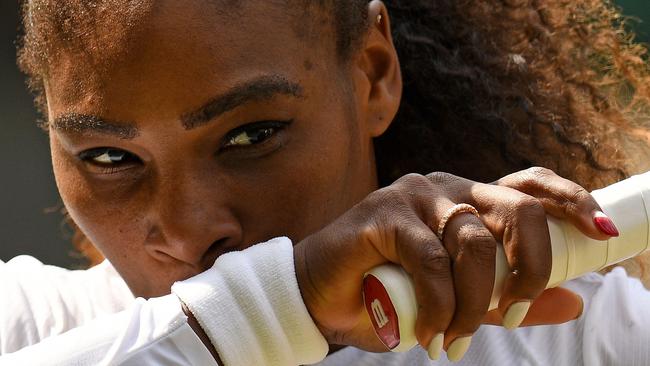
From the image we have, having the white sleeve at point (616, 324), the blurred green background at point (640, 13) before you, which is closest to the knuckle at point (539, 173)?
the white sleeve at point (616, 324)

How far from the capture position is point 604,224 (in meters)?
1.26

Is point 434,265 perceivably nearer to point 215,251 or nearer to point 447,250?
point 447,250

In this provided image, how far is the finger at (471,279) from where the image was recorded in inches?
48.0

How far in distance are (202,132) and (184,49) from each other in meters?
0.13

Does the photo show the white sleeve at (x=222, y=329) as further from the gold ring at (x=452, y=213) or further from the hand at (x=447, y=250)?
the gold ring at (x=452, y=213)

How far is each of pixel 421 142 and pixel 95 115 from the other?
0.78 meters

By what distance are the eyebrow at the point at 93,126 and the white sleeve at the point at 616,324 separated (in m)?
0.86

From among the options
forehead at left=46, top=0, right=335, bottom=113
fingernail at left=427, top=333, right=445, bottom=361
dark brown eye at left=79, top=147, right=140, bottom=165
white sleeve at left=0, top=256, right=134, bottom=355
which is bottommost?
white sleeve at left=0, top=256, right=134, bottom=355

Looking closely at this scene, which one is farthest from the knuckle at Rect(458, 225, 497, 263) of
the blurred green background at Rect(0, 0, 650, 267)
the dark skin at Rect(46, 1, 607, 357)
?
the blurred green background at Rect(0, 0, 650, 267)

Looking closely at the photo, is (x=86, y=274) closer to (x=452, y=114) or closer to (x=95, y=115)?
(x=95, y=115)

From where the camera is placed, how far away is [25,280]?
2.16 metres

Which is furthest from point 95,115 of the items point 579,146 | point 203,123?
point 579,146

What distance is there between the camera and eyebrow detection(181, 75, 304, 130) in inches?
64.9

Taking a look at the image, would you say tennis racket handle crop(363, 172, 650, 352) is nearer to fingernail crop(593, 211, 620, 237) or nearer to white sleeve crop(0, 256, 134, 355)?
fingernail crop(593, 211, 620, 237)
